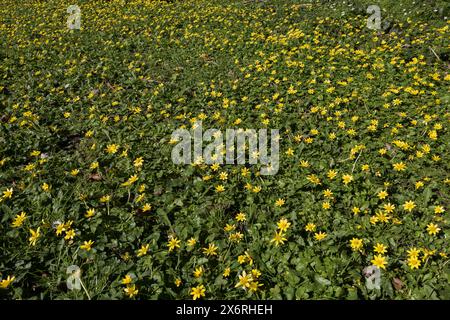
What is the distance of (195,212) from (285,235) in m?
1.06

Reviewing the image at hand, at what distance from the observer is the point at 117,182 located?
4297 mm

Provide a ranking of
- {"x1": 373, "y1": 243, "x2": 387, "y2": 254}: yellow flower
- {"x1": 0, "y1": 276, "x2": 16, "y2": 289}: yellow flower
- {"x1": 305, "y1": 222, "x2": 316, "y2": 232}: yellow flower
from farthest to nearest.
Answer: {"x1": 305, "y1": 222, "x2": 316, "y2": 232}: yellow flower, {"x1": 373, "y1": 243, "x2": 387, "y2": 254}: yellow flower, {"x1": 0, "y1": 276, "x2": 16, "y2": 289}: yellow flower

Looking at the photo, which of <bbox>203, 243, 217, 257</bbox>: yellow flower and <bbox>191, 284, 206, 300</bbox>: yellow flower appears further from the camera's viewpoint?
<bbox>203, 243, 217, 257</bbox>: yellow flower

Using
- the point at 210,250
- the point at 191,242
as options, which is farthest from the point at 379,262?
the point at 191,242

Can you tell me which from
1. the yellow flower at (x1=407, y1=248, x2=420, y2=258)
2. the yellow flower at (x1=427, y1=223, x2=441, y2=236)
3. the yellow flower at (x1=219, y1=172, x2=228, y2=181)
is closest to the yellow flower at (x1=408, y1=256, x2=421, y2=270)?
the yellow flower at (x1=407, y1=248, x2=420, y2=258)

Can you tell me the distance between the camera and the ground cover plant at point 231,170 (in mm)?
3143

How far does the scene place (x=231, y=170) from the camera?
446 cm

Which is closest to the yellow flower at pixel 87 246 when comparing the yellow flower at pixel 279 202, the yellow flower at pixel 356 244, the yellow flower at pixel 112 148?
the yellow flower at pixel 112 148

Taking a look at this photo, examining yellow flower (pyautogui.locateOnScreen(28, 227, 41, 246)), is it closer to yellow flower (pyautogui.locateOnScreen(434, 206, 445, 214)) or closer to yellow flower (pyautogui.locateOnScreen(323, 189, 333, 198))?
yellow flower (pyautogui.locateOnScreen(323, 189, 333, 198))

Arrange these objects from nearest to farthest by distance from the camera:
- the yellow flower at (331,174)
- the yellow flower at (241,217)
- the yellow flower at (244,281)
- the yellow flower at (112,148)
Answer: the yellow flower at (244,281), the yellow flower at (241,217), the yellow flower at (331,174), the yellow flower at (112,148)

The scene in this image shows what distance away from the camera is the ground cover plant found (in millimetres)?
3143

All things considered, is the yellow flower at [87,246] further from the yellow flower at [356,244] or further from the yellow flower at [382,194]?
the yellow flower at [382,194]

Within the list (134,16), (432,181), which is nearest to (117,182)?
(432,181)

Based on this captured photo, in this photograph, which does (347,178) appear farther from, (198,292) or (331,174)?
(198,292)
